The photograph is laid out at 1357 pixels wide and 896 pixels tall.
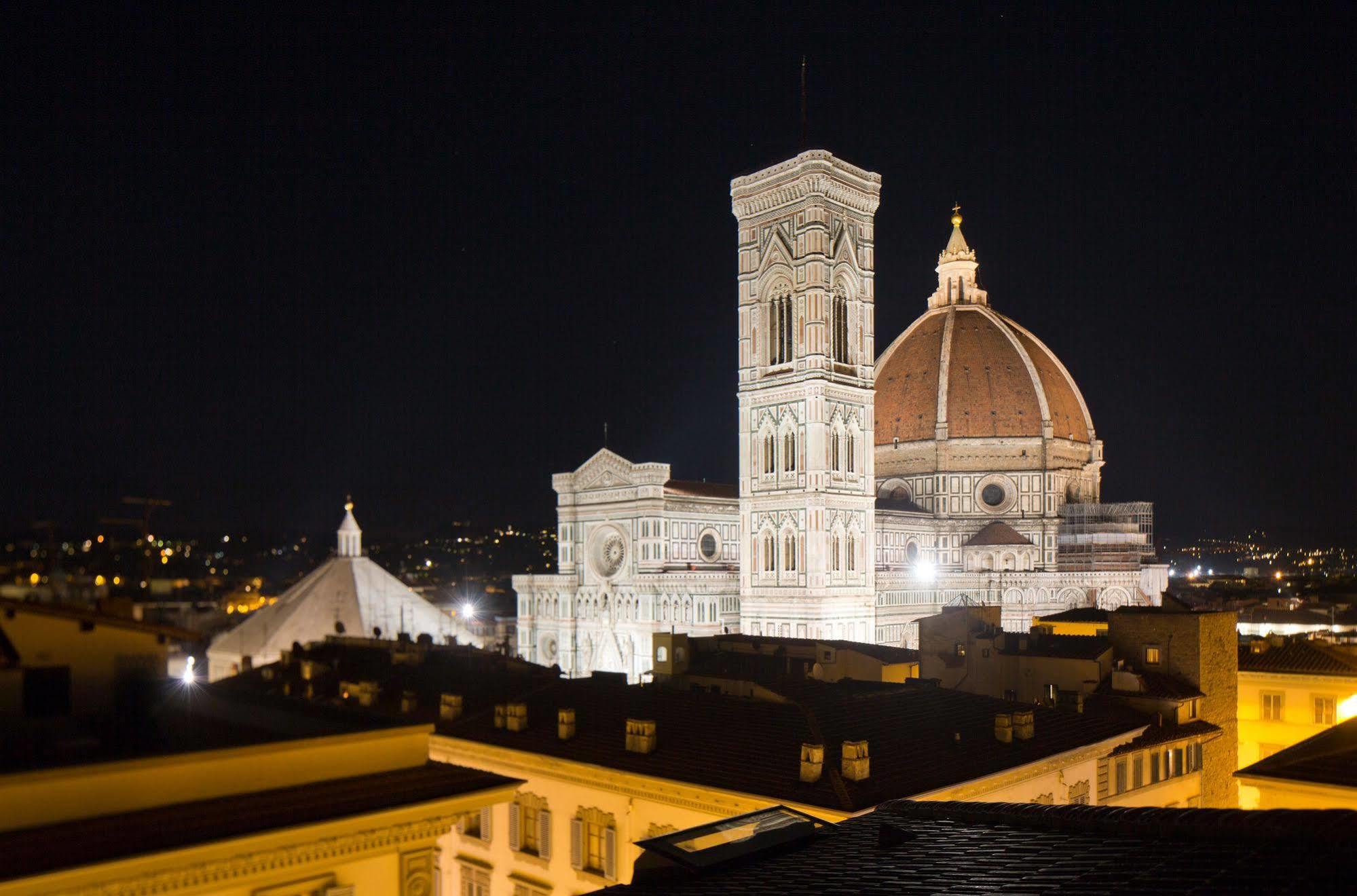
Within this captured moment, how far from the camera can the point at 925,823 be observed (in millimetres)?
10391

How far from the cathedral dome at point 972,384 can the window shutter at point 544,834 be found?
215 feet

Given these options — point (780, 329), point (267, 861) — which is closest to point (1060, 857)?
point (267, 861)

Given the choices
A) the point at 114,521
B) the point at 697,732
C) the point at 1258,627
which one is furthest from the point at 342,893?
the point at 1258,627

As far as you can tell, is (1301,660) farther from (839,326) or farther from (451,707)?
(839,326)

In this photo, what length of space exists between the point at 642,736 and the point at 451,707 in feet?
22.2

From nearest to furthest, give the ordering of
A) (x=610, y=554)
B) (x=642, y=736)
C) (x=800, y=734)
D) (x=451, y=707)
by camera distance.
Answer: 1. (x=800, y=734)
2. (x=642, y=736)
3. (x=451, y=707)
4. (x=610, y=554)

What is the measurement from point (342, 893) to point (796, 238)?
190 feet

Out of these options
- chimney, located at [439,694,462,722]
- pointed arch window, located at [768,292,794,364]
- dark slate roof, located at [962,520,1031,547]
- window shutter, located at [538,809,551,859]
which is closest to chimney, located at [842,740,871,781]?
window shutter, located at [538,809,551,859]

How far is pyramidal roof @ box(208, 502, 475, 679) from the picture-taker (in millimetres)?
59531

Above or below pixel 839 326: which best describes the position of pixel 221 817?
below

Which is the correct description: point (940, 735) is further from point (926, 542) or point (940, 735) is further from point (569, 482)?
point (926, 542)

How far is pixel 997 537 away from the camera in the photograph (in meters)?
77.3

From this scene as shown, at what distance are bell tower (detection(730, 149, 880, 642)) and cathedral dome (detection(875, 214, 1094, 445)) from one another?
64.1 feet

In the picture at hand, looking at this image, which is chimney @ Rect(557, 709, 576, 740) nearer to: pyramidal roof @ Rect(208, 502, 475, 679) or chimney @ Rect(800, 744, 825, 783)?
chimney @ Rect(800, 744, 825, 783)
